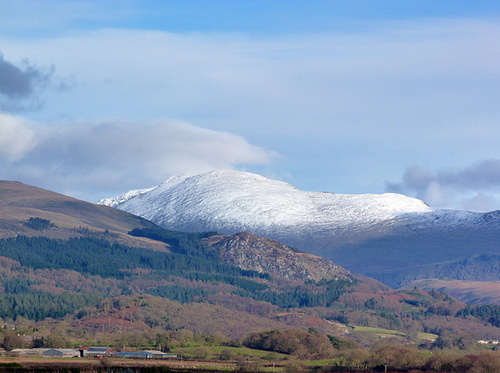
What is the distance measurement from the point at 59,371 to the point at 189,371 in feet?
86.3

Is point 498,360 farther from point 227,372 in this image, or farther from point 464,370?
point 227,372

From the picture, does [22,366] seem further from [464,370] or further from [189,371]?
[464,370]

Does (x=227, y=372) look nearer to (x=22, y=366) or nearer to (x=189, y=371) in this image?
(x=189, y=371)

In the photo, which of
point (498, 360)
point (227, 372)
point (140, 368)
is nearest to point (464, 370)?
point (498, 360)

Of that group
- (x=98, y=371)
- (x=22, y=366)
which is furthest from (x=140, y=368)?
(x=22, y=366)

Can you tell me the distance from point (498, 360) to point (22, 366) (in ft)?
321

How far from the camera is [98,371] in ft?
645

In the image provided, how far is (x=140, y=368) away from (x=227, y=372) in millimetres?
18791

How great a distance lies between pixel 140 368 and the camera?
19925 cm

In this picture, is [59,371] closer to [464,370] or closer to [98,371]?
[98,371]

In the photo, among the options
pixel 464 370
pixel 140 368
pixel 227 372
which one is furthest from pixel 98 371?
pixel 464 370

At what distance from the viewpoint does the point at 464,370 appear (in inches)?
7805

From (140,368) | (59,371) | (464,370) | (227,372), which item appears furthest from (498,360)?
(59,371)

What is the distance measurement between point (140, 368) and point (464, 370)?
67335mm
